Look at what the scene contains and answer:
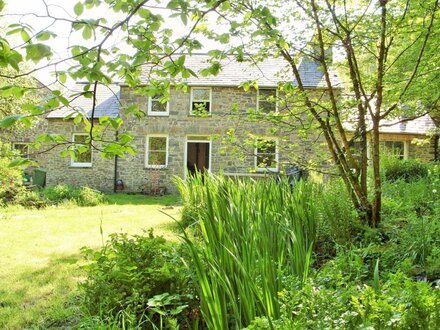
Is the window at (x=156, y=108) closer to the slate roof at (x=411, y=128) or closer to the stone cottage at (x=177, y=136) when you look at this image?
the stone cottage at (x=177, y=136)

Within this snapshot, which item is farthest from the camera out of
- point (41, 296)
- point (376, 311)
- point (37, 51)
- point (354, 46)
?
point (354, 46)

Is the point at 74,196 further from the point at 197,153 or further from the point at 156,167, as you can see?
the point at 197,153

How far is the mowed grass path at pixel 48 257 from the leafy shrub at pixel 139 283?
0.22 m

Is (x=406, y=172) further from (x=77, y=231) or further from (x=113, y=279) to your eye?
(x=113, y=279)

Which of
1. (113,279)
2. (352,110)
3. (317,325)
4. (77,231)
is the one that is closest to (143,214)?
(77,231)

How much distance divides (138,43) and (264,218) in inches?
50.8

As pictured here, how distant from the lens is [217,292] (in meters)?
1.66

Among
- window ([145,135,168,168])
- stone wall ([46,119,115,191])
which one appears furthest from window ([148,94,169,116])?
stone wall ([46,119,115,191])

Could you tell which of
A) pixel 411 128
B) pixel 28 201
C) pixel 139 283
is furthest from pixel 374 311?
pixel 411 128

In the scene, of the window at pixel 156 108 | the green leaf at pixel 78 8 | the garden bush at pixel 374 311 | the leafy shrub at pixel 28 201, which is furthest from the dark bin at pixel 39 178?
the garden bush at pixel 374 311

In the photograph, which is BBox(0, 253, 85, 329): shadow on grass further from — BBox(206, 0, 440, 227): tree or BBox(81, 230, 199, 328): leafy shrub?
BBox(206, 0, 440, 227): tree

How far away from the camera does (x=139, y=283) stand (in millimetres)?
2094

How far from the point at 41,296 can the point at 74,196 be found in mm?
9013

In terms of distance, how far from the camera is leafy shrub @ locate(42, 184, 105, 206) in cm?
1119
